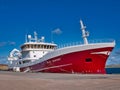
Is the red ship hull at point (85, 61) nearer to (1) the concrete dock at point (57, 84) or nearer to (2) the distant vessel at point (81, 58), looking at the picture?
(2) the distant vessel at point (81, 58)

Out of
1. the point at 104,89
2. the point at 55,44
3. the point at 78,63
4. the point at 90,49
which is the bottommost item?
the point at 104,89

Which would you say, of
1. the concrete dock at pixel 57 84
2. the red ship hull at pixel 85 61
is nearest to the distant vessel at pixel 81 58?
the red ship hull at pixel 85 61

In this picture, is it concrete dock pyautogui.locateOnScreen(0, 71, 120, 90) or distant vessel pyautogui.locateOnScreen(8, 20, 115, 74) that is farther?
distant vessel pyautogui.locateOnScreen(8, 20, 115, 74)

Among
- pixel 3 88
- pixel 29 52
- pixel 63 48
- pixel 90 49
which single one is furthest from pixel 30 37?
pixel 3 88

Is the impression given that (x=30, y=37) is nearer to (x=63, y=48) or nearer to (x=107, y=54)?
(x=63, y=48)

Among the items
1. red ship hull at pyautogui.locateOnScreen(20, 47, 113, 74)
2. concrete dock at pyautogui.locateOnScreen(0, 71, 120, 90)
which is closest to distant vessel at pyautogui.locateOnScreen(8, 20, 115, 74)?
red ship hull at pyautogui.locateOnScreen(20, 47, 113, 74)

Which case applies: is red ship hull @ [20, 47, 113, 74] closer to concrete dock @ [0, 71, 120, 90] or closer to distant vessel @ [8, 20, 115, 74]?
distant vessel @ [8, 20, 115, 74]

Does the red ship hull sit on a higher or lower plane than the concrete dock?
higher

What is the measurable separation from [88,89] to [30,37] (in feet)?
129

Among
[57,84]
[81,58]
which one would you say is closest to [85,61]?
[81,58]

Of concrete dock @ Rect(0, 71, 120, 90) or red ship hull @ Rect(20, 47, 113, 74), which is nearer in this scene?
concrete dock @ Rect(0, 71, 120, 90)

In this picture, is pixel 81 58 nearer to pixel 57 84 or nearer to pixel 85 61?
pixel 85 61

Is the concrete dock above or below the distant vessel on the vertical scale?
below

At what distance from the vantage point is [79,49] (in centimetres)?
3400
